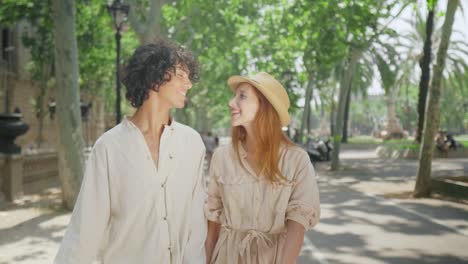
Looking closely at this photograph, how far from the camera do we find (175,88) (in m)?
2.54

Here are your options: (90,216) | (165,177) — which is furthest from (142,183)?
(90,216)

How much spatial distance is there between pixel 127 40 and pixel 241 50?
8592 mm

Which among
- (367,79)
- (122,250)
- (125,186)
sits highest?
(367,79)

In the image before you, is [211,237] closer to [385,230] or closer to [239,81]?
[239,81]

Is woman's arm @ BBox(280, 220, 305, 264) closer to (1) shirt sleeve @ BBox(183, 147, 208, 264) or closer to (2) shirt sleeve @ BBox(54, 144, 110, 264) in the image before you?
(1) shirt sleeve @ BBox(183, 147, 208, 264)

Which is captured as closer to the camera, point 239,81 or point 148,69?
point 148,69

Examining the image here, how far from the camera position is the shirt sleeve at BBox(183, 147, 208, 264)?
263 cm

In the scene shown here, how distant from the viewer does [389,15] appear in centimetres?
2011

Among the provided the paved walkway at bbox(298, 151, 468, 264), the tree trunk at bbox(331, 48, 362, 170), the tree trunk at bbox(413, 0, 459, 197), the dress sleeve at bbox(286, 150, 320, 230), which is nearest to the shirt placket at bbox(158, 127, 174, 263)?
the dress sleeve at bbox(286, 150, 320, 230)

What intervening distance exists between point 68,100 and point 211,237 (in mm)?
8727

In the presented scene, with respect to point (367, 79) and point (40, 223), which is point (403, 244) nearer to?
point (40, 223)

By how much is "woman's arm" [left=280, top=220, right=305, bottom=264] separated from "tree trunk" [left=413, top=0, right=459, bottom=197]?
35.3 ft

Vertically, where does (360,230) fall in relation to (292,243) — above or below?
below

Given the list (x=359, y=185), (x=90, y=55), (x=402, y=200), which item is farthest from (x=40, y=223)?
(x=90, y=55)
